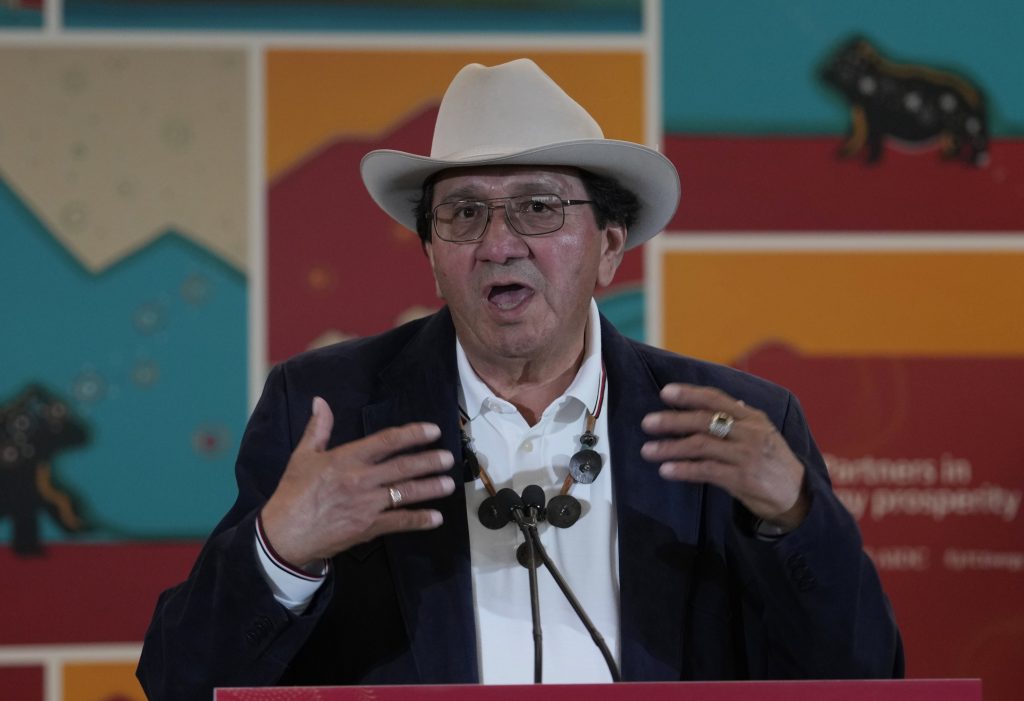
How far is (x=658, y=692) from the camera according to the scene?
122 centimetres

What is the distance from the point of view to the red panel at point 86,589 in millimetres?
3037

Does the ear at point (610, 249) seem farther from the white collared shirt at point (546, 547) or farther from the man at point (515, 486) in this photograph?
the white collared shirt at point (546, 547)

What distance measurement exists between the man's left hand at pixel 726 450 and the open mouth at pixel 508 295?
436 mm

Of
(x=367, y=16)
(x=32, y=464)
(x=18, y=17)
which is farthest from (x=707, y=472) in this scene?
(x=18, y=17)

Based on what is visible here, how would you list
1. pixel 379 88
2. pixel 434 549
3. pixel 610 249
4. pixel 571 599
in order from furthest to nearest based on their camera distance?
pixel 379 88 → pixel 610 249 → pixel 434 549 → pixel 571 599

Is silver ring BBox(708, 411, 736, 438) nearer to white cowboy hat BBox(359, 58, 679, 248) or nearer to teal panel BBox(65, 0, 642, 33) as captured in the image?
white cowboy hat BBox(359, 58, 679, 248)

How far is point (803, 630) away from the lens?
1582mm

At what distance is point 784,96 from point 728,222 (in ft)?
1.22

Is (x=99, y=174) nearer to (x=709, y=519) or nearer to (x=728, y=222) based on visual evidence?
(x=728, y=222)

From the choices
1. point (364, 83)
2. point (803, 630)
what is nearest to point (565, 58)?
point (364, 83)

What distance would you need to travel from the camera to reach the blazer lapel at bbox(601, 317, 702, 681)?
1692 millimetres

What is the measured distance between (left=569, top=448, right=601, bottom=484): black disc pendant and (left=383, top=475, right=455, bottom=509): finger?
0.38 m

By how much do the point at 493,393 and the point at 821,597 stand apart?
0.64m

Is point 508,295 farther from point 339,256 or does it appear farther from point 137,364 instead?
point 137,364
